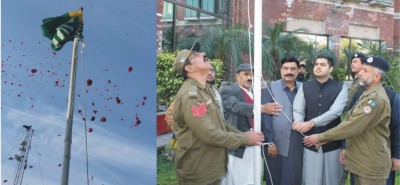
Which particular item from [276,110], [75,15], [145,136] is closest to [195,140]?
[145,136]

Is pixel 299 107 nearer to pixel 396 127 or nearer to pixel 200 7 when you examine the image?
pixel 396 127

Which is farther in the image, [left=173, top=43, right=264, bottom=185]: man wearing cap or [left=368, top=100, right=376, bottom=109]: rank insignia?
[left=368, top=100, right=376, bottom=109]: rank insignia

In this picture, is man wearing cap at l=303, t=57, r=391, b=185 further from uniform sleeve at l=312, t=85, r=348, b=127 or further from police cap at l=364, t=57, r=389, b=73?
uniform sleeve at l=312, t=85, r=348, b=127

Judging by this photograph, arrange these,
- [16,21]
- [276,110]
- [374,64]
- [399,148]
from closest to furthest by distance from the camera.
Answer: [16,21] → [276,110] → [374,64] → [399,148]

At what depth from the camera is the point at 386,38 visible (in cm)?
1088

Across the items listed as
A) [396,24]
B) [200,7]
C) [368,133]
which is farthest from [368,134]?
[396,24]

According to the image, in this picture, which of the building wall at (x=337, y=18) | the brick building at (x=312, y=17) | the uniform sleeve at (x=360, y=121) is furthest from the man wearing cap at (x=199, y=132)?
the building wall at (x=337, y=18)

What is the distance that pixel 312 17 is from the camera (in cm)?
968

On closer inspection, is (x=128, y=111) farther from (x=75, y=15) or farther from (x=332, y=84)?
(x=332, y=84)

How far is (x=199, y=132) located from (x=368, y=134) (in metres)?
1.23

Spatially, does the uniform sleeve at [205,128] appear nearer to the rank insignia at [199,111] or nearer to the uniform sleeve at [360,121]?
the rank insignia at [199,111]

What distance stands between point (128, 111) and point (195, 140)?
0.39 m

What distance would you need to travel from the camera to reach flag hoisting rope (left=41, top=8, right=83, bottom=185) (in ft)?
7.27

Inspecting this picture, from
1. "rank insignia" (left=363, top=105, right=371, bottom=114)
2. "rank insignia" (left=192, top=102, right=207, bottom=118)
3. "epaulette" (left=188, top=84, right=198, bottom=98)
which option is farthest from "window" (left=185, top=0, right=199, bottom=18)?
"rank insignia" (left=192, top=102, right=207, bottom=118)
